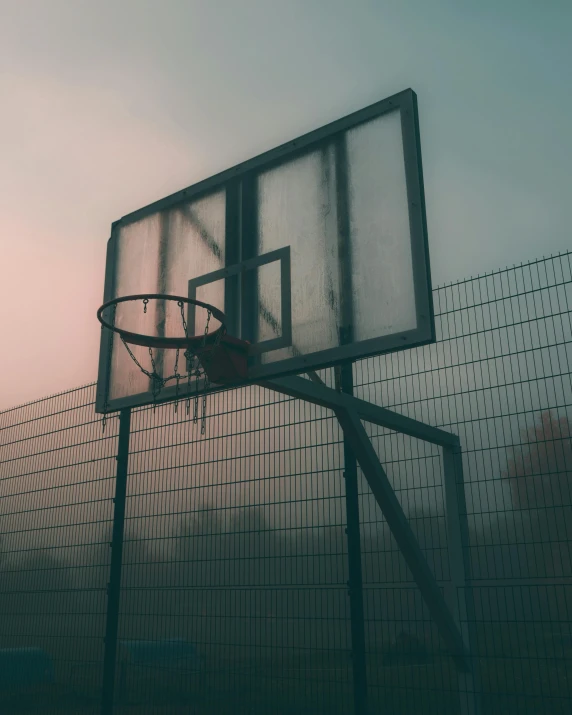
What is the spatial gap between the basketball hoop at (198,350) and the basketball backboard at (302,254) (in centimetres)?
9

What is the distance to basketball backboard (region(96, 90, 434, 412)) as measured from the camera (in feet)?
14.6

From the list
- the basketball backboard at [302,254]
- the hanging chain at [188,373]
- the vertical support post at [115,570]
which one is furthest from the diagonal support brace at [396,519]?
the vertical support post at [115,570]

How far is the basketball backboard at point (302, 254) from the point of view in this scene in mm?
4441

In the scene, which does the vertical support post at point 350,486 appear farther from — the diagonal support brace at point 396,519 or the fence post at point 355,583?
the diagonal support brace at point 396,519

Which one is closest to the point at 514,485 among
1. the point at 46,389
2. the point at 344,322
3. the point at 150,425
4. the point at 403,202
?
the point at 344,322

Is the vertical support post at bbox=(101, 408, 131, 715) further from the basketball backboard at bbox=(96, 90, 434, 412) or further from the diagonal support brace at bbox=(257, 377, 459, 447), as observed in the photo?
the diagonal support brace at bbox=(257, 377, 459, 447)

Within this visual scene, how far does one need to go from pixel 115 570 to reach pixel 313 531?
6.79ft

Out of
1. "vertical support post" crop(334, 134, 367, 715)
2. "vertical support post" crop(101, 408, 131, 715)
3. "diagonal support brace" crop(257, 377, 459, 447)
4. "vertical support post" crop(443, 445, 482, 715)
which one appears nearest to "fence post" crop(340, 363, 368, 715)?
"vertical support post" crop(334, 134, 367, 715)

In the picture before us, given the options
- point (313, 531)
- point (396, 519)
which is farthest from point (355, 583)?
point (396, 519)

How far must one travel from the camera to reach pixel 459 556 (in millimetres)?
6141

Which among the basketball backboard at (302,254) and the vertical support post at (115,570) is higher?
the basketball backboard at (302,254)

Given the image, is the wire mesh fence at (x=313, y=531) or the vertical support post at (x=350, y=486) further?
the wire mesh fence at (x=313, y=531)

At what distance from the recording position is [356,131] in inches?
194

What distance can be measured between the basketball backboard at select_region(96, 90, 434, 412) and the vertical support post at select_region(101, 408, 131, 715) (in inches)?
36.0
